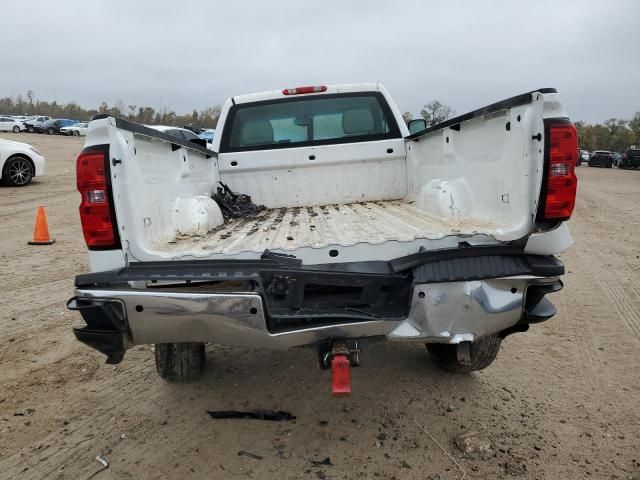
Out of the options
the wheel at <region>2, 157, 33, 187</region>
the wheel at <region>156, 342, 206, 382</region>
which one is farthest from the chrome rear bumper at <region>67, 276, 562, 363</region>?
the wheel at <region>2, 157, 33, 187</region>

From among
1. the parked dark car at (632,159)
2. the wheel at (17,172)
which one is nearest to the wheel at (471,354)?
the wheel at (17,172)

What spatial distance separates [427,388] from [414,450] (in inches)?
29.7

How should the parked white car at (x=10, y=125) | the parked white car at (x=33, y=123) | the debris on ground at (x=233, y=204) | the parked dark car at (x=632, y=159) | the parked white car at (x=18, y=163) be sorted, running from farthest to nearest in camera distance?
the parked white car at (x=33, y=123)
the parked white car at (x=10, y=125)
the parked dark car at (x=632, y=159)
the parked white car at (x=18, y=163)
the debris on ground at (x=233, y=204)

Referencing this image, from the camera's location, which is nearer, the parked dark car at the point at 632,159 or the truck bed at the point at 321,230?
the truck bed at the point at 321,230

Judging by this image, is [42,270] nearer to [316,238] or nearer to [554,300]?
[316,238]

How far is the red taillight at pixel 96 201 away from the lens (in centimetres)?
230

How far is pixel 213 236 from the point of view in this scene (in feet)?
10.1

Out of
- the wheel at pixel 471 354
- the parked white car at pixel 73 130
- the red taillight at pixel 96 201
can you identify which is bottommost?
the wheel at pixel 471 354

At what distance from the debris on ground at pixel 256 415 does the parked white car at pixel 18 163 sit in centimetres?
1276

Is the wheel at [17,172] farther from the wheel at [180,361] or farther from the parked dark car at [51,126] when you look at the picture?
the parked dark car at [51,126]

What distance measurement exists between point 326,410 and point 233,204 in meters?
1.97

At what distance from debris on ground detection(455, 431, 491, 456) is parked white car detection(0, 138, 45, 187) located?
14.0m

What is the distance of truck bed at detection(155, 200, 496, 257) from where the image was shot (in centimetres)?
253

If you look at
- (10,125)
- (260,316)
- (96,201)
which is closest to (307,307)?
(260,316)
